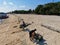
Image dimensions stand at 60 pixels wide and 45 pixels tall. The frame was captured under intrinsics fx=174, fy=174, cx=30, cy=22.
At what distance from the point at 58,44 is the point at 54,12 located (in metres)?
53.9

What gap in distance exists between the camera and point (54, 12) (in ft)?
212

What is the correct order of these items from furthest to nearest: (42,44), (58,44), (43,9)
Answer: (43,9) < (42,44) < (58,44)

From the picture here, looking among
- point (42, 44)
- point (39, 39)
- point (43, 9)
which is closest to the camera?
point (42, 44)

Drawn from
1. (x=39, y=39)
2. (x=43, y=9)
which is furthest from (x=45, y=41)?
(x=43, y=9)

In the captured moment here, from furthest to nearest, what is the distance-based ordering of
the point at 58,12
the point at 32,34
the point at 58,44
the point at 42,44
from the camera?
the point at 58,12
the point at 32,34
the point at 42,44
the point at 58,44

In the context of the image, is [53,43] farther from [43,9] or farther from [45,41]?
[43,9]

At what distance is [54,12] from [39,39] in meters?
52.5

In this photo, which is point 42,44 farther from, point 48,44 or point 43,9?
point 43,9

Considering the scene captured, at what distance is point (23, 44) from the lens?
1356cm

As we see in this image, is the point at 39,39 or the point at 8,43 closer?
the point at 39,39

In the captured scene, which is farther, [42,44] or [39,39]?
[39,39]

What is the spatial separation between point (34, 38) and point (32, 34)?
0.79 m

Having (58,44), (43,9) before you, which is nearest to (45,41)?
(58,44)

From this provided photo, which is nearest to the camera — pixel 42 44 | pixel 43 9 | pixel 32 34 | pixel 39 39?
pixel 42 44
